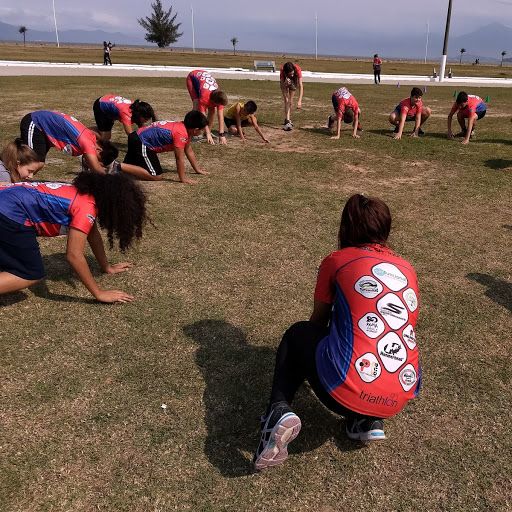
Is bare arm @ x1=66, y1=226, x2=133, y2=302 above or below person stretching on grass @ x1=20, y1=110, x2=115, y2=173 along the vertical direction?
below

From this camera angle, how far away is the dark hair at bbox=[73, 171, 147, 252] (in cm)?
369

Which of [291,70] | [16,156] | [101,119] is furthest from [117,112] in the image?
[291,70]

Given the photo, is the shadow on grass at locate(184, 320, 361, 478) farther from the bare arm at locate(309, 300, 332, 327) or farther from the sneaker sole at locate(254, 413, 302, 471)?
the bare arm at locate(309, 300, 332, 327)

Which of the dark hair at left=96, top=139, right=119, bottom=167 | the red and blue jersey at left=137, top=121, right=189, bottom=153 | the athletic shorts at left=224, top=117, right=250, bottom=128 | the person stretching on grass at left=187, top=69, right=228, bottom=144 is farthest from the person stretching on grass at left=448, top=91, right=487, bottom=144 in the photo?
the dark hair at left=96, top=139, right=119, bottom=167

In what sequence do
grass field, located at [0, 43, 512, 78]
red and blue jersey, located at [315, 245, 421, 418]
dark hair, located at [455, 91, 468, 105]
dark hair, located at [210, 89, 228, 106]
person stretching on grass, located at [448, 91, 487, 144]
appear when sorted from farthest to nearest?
grass field, located at [0, 43, 512, 78]
person stretching on grass, located at [448, 91, 487, 144]
dark hair, located at [455, 91, 468, 105]
dark hair, located at [210, 89, 228, 106]
red and blue jersey, located at [315, 245, 421, 418]

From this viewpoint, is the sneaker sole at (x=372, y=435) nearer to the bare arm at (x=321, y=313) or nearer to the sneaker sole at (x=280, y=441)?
the sneaker sole at (x=280, y=441)

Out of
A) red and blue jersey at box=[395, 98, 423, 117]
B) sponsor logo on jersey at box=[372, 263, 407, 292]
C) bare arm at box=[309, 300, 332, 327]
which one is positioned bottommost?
bare arm at box=[309, 300, 332, 327]

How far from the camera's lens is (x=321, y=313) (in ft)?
9.07

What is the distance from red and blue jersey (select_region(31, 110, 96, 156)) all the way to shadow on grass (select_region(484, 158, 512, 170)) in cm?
710

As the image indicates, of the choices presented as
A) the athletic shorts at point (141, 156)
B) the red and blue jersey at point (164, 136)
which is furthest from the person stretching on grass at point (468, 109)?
the athletic shorts at point (141, 156)

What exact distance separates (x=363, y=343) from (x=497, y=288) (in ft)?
9.31

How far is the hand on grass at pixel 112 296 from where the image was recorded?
388 cm

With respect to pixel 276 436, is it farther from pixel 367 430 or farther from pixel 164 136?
pixel 164 136

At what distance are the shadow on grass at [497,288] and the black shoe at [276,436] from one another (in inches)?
109
